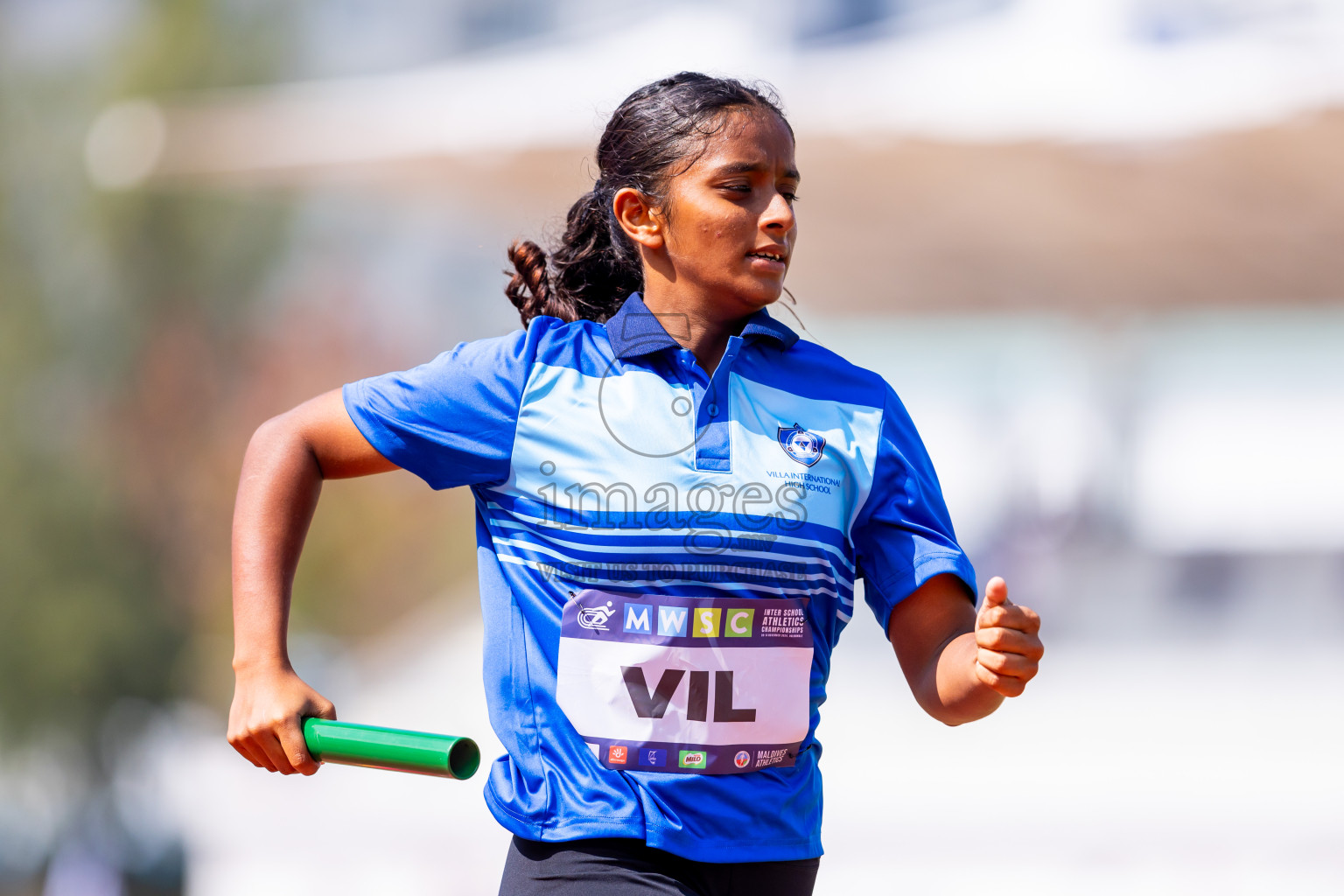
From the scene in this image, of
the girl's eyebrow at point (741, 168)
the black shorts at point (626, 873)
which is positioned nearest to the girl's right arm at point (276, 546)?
the black shorts at point (626, 873)

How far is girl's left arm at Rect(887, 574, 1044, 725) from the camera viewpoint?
140 cm

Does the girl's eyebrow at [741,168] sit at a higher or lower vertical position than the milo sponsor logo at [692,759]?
higher

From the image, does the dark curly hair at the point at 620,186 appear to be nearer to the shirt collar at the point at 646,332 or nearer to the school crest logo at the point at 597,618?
the shirt collar at the point at 646,332

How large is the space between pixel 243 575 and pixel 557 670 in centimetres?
41

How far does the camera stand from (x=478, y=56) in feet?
16.5

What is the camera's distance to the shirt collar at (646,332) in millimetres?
1711

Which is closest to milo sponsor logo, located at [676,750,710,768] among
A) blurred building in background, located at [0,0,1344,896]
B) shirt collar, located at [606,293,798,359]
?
shirt collar, located at [606,293,798,359]

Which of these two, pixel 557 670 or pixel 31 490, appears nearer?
pixel 557 670

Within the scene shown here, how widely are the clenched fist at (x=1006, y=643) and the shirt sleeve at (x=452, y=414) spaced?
2.04ft

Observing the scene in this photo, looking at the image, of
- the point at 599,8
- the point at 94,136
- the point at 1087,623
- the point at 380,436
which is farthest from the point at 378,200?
the point at 380,436

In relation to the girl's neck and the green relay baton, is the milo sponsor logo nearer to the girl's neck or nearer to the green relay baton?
the green relay baton

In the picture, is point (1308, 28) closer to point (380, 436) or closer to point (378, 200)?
point (380, 436)

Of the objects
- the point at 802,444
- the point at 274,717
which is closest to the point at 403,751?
the point at 274,717

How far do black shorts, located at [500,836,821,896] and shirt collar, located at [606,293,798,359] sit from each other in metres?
0.61
